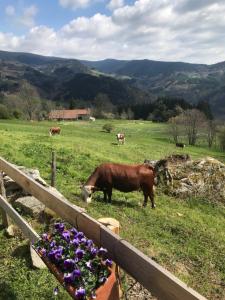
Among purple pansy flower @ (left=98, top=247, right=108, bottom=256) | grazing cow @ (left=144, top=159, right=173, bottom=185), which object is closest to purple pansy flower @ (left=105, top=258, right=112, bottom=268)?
purple pansy flower @ (left=98, top=247, right=108, bottom=256)

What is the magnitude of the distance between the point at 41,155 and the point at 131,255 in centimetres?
2042

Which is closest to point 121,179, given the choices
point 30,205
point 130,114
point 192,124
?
point 30,205

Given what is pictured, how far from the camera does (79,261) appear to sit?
210 inches

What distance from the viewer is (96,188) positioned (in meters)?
16.0

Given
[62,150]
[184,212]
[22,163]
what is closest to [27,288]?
[184,212]

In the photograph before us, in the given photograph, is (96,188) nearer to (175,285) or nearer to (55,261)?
(55,261)

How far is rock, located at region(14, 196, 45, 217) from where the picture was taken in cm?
1082

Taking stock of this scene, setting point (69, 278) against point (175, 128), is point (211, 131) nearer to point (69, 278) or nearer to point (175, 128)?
point (175, 128)

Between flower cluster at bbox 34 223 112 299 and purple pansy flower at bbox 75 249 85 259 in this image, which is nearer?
flower cluster at bbox 34 223 112 299

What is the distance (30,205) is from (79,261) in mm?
5983

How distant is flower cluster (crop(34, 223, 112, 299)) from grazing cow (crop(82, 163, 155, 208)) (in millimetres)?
10037

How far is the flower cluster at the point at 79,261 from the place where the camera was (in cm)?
504

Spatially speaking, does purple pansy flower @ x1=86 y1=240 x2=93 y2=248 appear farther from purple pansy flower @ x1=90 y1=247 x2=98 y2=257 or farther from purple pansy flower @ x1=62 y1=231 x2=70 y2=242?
purple pansy flower @ x1=62 y1=231 x2=70 y2=242

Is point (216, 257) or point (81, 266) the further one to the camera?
point (216, 257)
